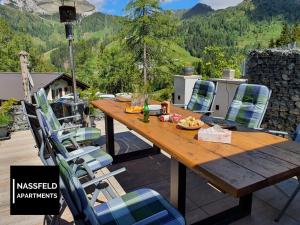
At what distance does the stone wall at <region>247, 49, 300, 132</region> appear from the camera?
16.6 ft

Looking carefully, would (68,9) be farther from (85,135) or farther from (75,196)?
(75,196)


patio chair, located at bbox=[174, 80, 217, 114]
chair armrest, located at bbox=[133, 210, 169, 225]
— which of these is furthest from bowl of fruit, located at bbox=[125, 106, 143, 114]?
chair armrest, located at bbox=[133, 210, 169, 225]

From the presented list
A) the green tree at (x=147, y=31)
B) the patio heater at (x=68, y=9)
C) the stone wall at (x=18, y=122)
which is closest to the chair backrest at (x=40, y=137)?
the patio heater at (x=68, y=9)

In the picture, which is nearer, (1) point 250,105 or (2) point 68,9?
(1) point 250,105

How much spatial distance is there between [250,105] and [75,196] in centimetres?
268

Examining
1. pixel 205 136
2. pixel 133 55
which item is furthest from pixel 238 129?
pixel 133 55

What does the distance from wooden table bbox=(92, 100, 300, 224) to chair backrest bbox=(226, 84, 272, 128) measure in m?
1.05

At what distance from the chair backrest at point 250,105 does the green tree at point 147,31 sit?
14.3 metres

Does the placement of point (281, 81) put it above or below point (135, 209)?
above

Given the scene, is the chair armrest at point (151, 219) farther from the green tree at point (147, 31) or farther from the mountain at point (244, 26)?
the mountain at point (244, 26)

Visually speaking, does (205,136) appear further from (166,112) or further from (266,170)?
(166,112)

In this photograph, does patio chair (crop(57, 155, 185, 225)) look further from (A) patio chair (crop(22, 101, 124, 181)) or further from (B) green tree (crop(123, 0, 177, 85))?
(B) green tree (crop(123, 0, 177, 85))

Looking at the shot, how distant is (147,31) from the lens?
18.1m

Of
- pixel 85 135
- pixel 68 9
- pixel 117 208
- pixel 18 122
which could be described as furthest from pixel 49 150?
pixel 18 122
